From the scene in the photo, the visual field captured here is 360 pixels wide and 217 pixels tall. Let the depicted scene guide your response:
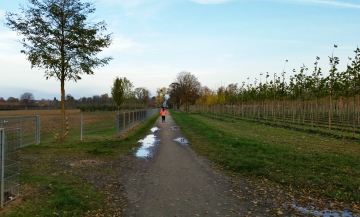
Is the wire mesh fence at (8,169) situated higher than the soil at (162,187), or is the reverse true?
the wire mesh fence at (8,169)

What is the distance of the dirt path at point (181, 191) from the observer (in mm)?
5648

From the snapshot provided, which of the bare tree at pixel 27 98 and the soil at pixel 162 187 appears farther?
the bare tree at pixel 27 98

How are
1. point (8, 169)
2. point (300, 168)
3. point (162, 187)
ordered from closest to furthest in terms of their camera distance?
point (8, 169) < point (162, 187) < point (300, 168)

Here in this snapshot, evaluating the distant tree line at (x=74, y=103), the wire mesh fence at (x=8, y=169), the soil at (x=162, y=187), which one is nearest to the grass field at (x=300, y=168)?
the soil at (x=162, y=187)

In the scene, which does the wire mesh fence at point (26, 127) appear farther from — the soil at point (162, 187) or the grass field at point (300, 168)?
the grass field at point (300, 168)

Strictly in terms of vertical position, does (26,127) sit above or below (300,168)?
above

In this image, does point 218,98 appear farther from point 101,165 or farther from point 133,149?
point 101,165

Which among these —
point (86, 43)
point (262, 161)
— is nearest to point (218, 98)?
point (86, 43)

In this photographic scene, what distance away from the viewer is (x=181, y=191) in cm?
694

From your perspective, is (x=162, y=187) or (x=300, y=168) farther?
(x=300, y=168)

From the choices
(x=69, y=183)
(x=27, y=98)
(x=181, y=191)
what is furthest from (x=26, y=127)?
(x=27, y=98)

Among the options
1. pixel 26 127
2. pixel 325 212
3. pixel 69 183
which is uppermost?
pixel 26 127

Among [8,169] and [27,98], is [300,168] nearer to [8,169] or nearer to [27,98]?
[8,169]

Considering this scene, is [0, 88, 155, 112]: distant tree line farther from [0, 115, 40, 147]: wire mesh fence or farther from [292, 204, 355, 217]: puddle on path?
[292, 204, 355, 217]: puddle on path
